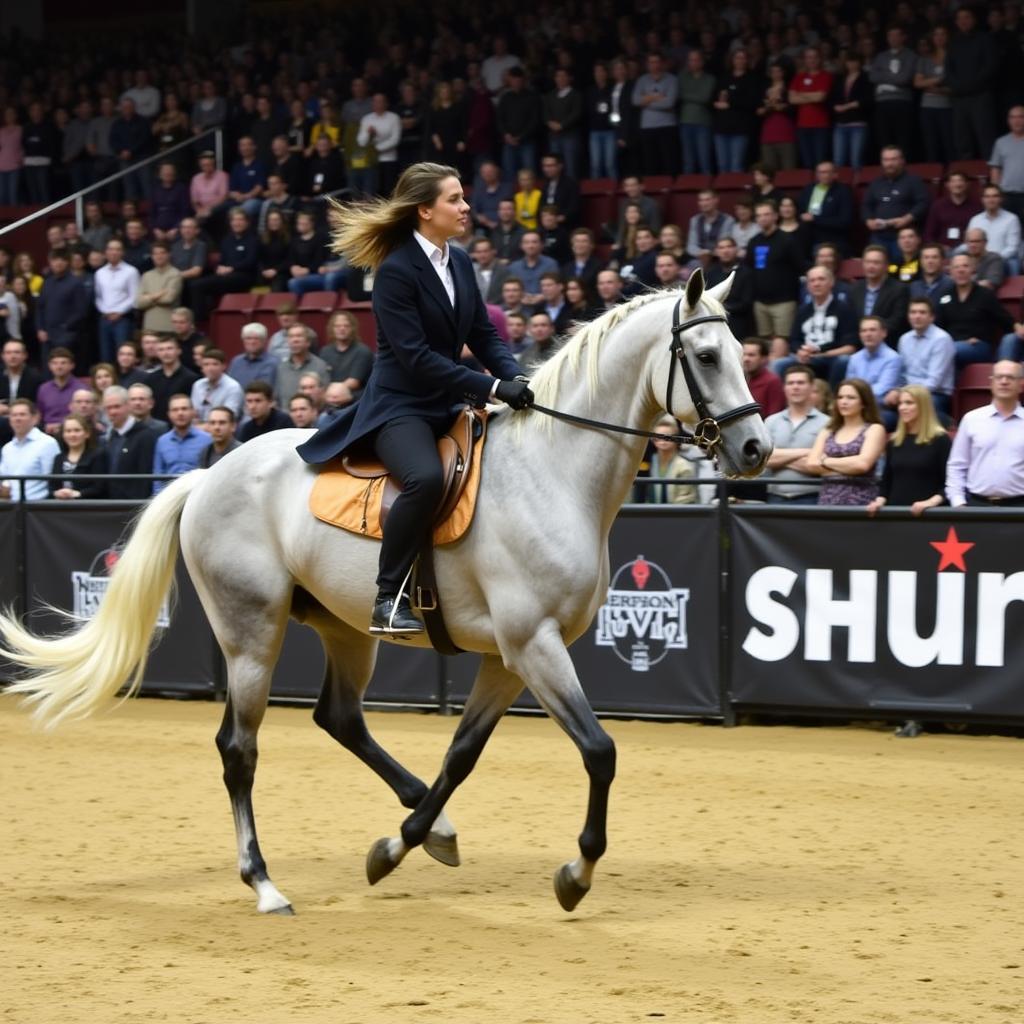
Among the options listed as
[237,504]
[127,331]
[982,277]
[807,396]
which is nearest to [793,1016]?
[237,504]

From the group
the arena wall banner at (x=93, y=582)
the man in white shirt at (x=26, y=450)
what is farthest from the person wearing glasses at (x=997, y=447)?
the man in white shirt at (x=26, y=450)

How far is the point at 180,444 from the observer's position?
13.7 m

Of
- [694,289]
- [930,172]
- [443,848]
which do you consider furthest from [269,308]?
[694,289]

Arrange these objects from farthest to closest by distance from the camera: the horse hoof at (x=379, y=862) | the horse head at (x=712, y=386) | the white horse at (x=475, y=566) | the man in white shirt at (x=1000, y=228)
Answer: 1. the man in white shirt at (x=1000, y=228)
2. the horse hoof at (x=379, y=862)
3. the white horse at (x=475, y=566)
4. the horse head at (x=712, y=386)

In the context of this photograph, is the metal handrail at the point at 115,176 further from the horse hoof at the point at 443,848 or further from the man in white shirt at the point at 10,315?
the horse hoof at the point at 443,848

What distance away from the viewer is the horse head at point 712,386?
6.45m

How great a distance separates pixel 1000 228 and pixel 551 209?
15.2 ft

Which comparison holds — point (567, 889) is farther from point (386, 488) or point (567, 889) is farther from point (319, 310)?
point (319, 310)

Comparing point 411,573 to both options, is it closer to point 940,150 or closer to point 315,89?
A: point 940,150

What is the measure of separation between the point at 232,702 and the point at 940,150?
11.8m

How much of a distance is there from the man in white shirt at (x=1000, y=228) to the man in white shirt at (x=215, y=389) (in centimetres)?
674

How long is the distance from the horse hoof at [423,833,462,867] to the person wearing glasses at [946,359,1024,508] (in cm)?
491

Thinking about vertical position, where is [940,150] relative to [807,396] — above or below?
above

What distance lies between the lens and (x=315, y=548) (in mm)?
7266
